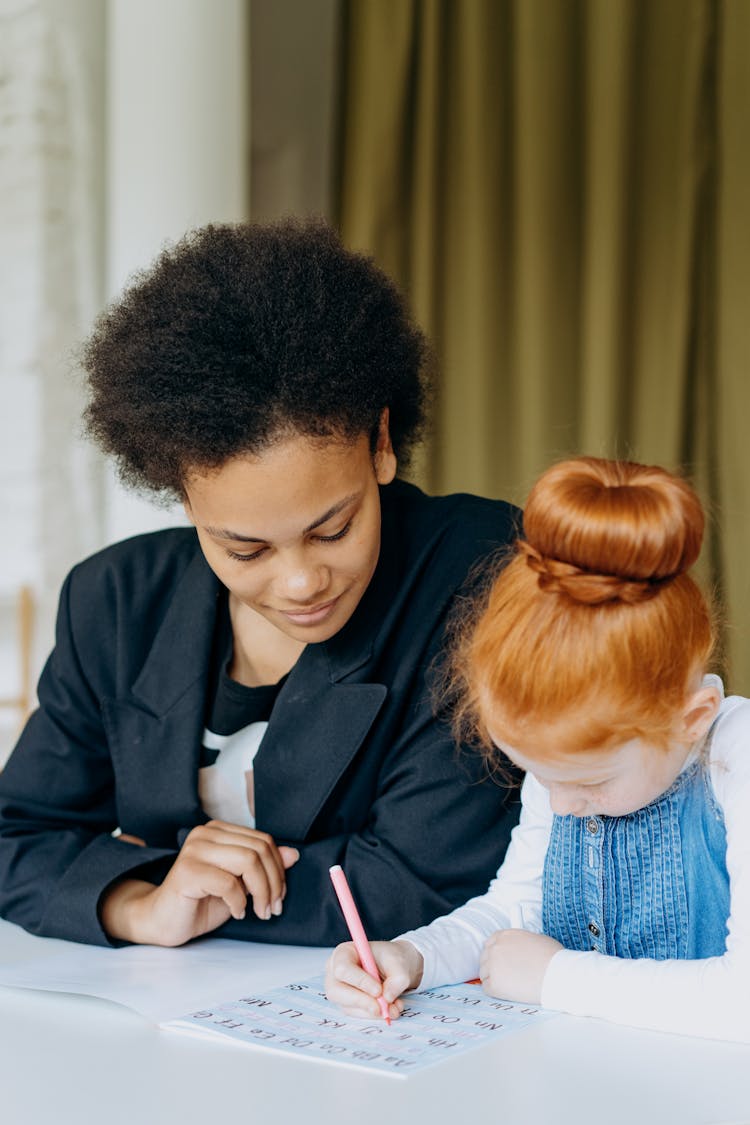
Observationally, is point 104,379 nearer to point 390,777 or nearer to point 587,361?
point 390,777

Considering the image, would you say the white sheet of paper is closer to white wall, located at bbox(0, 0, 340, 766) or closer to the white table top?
the white table top

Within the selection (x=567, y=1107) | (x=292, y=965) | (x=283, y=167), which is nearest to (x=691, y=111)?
(x=283, y=167)

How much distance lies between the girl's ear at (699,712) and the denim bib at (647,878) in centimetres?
6

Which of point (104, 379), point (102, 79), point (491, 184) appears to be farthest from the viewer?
point (102, 79)

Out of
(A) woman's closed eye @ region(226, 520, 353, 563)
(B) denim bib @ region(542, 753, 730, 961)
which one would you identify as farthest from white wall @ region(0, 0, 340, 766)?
(B) denim bib @ region(542, 753, 730, 961)

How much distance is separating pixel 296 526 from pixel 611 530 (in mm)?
337

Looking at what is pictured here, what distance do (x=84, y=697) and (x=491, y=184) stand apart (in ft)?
6.10

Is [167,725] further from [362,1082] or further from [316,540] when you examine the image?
[362,1082]

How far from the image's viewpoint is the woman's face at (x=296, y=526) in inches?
47.6

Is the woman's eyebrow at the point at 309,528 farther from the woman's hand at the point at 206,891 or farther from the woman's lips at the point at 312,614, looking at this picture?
the woman's hand at the point at 206,891

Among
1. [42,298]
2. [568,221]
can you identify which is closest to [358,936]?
[568,221]

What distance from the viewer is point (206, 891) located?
4.12 feet

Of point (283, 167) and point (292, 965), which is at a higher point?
point (283, 167)

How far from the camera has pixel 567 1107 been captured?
843 millimetres
